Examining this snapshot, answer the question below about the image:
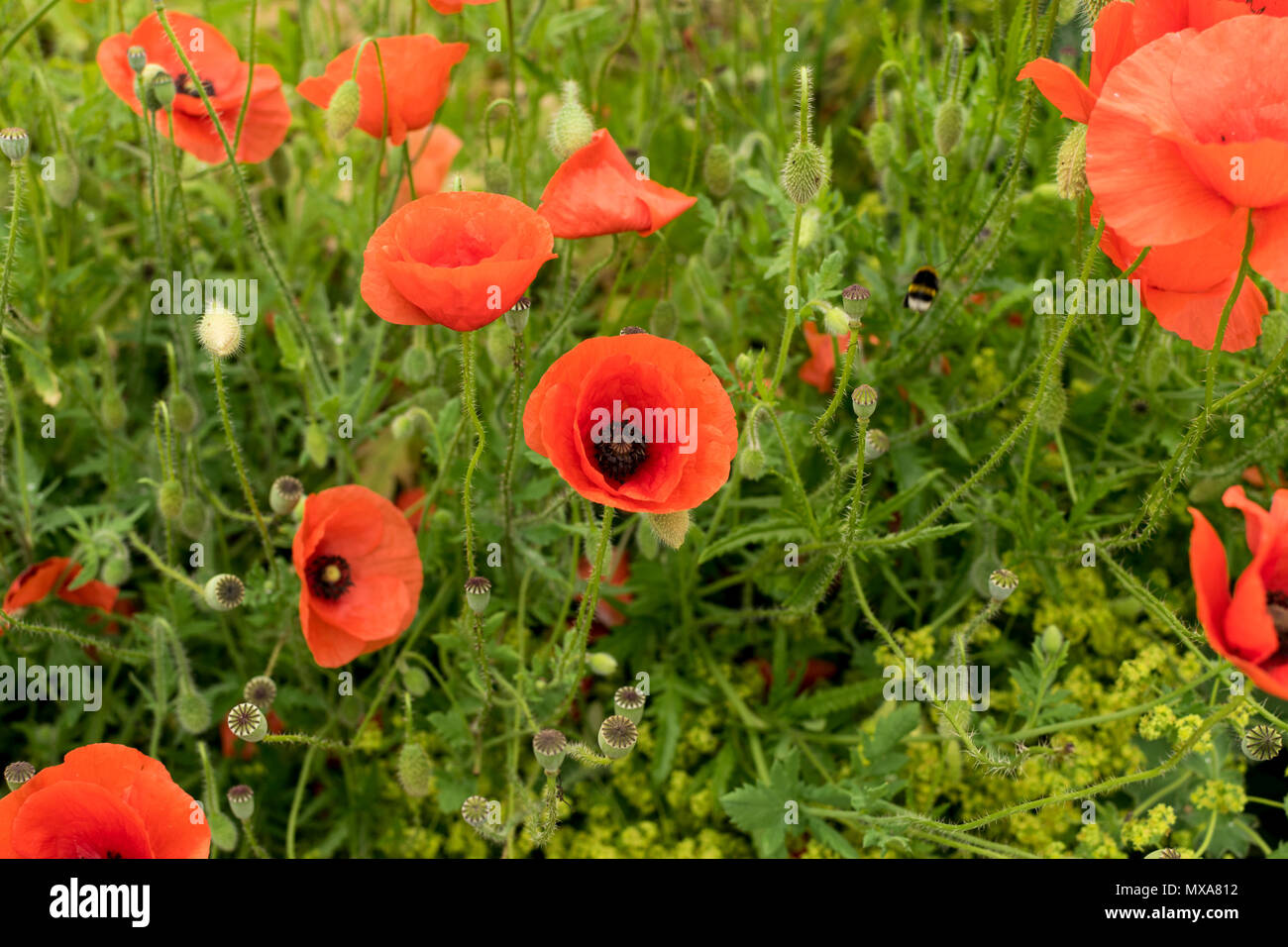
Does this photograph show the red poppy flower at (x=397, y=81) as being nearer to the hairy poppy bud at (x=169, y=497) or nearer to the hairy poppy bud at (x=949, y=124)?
the hairy poppy bud at (x=169, y=497)

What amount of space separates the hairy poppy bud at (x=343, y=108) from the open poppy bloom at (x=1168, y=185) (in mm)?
950

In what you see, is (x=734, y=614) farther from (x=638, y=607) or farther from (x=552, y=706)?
(x=552, y=706)

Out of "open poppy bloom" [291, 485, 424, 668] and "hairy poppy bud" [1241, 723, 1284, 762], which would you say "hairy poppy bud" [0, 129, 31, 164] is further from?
"hairy poppy bud" [1241, 723, 1284, 762]

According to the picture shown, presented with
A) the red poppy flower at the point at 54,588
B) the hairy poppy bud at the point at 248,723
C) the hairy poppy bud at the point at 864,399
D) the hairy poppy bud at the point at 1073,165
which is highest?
the hairy poppy bud at the point at 1073,165

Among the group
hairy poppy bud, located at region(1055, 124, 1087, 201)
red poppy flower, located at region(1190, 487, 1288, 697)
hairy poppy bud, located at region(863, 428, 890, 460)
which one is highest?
hairy poppy bud, located at region(1055, 124, 1087, 201)

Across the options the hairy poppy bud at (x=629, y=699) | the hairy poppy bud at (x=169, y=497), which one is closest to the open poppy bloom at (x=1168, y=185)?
the hairy poppy bud at (x=629, y=699)

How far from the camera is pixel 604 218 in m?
1.45

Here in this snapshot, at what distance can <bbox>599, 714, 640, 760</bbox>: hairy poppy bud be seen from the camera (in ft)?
4.48

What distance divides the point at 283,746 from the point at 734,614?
842 millimetres

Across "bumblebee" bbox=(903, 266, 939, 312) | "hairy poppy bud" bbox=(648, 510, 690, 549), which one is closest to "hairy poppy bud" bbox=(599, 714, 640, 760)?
"hairy poppy bud" bbox=(648, 510, 690, 549)

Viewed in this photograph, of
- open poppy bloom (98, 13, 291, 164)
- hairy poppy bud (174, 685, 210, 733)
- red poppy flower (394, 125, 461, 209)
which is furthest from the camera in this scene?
red poppy flower (394, 125, 461, 209)

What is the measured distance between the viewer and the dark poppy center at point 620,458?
4.68 feet

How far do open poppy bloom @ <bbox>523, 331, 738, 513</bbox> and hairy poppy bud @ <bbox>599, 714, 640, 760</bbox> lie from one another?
Answer: 0.28 m

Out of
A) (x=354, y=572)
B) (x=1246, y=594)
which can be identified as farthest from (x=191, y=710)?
(x=1246, y=594)
